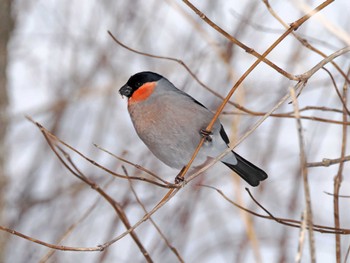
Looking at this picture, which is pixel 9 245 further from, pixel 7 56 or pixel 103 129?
pixel 7 56

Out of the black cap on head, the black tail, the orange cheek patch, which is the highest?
the black cap on head

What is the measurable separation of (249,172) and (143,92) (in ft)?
1.67

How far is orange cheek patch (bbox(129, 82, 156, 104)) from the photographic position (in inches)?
84.1

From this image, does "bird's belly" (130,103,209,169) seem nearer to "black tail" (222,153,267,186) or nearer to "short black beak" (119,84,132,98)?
"short black beak" (119,84,132,98)

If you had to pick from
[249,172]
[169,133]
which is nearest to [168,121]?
[169,133]

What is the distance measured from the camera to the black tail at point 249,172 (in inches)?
90.0

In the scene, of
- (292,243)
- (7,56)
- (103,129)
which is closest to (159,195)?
(103,129)

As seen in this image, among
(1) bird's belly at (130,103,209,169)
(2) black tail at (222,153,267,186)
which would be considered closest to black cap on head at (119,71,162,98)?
(1) bird's belly at (130,103,209,169)

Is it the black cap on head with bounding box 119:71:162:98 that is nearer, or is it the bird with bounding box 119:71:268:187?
the bird with bounding box 119:71:268:187

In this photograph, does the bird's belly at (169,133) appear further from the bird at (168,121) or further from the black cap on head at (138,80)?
the black cap on head at (138,80)

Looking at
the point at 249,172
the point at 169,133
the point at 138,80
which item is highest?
the point at 138,80

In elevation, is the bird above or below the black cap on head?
below

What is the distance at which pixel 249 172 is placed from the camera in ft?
7.62

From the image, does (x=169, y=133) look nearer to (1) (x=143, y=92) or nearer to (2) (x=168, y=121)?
(2) (x=168, y=121)
